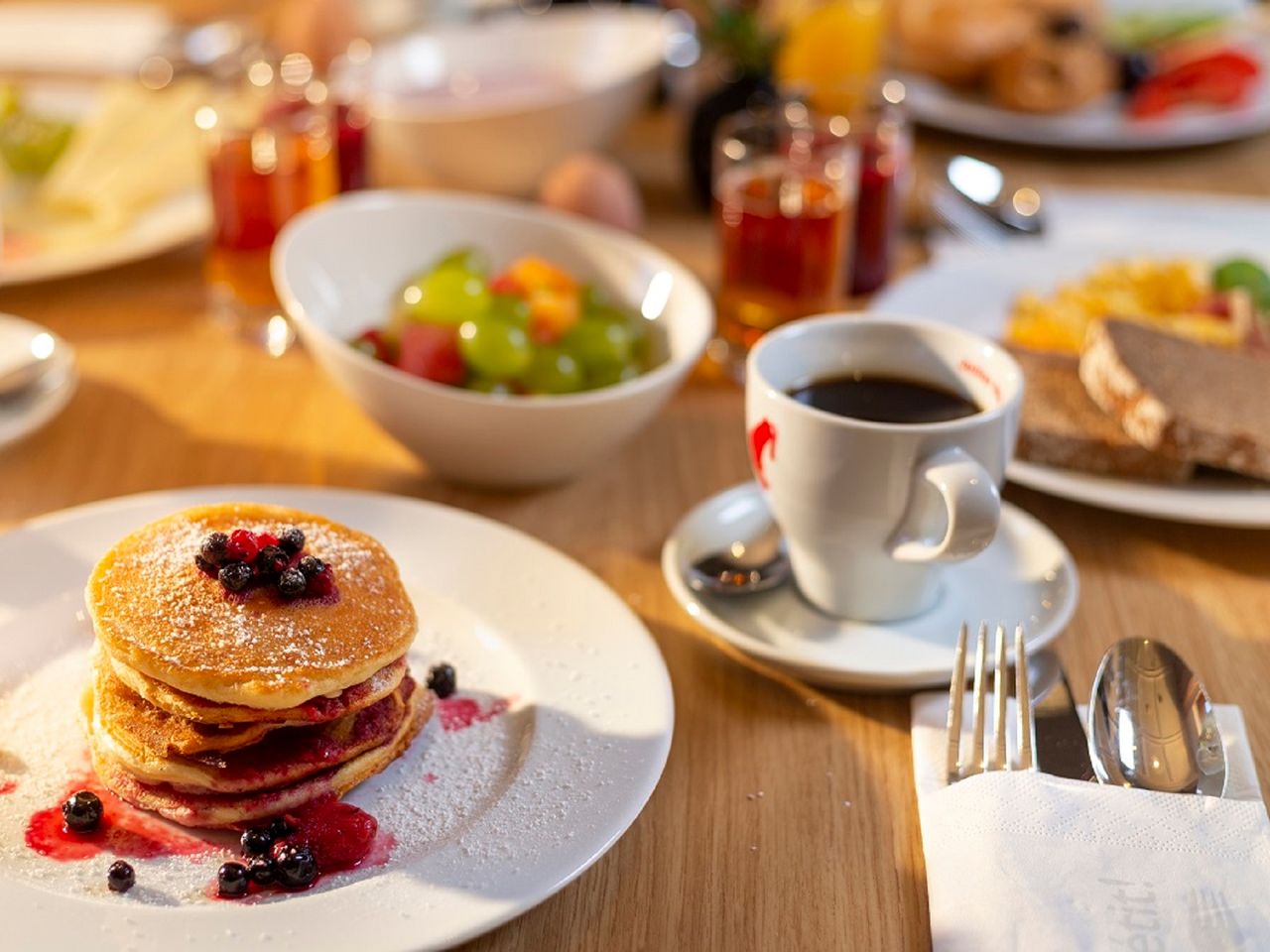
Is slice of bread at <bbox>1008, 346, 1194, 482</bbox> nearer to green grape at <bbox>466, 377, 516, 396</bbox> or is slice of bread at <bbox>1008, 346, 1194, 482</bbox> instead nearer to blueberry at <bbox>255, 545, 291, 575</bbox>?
green grape at <bbox>466, 377, 516, 396</bbox>

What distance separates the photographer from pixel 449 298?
1.56 m

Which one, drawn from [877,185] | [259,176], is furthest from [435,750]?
[877,185]

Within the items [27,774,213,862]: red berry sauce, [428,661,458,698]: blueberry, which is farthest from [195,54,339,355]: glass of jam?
[27,774,213,862]: red berry sauce

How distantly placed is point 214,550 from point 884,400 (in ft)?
1.98

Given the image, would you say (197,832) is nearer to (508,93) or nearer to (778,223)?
(778,223)

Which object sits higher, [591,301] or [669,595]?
[591,301]

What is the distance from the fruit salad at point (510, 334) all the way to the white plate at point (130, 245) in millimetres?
487

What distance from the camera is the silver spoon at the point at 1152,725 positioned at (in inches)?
40.7

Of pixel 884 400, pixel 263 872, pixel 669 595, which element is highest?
pixel 884 400

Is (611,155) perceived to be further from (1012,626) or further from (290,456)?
(1012,626)

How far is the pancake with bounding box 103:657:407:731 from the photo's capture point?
0.96m

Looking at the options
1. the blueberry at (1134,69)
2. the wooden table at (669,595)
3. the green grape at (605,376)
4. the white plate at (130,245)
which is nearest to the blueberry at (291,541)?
the wooden table at (669,595)

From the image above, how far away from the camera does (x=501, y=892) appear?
0.89 m

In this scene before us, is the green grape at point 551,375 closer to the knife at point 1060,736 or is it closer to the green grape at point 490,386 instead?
the green grape at point 490,386
